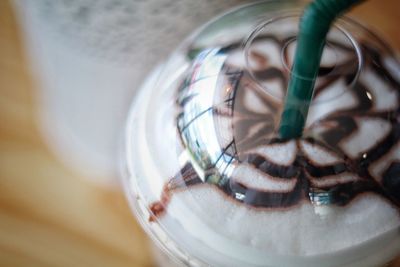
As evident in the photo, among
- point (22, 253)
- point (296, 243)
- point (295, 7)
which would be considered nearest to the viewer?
point (296, 243)

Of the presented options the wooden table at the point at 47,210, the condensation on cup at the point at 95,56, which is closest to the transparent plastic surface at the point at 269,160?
the condensation on cup at the point at 95,56

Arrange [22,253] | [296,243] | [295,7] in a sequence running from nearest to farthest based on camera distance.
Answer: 1. [296,243]
2. [295,7]
3. [22,253]

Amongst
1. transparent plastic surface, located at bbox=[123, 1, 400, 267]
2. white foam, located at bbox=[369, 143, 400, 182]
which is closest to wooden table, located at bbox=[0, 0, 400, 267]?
transparent plastic surface, located at bbox=[123, 1, 400, 267]

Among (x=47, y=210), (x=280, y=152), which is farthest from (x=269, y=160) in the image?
(x=47, y=210)

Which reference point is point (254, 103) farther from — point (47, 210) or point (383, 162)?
point (47, 210)

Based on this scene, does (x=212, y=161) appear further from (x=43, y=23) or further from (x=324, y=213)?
(x=43, y=23)

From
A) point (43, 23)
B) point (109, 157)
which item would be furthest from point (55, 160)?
point (43, 23)

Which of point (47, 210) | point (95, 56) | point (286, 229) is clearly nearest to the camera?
point (286, 229)
